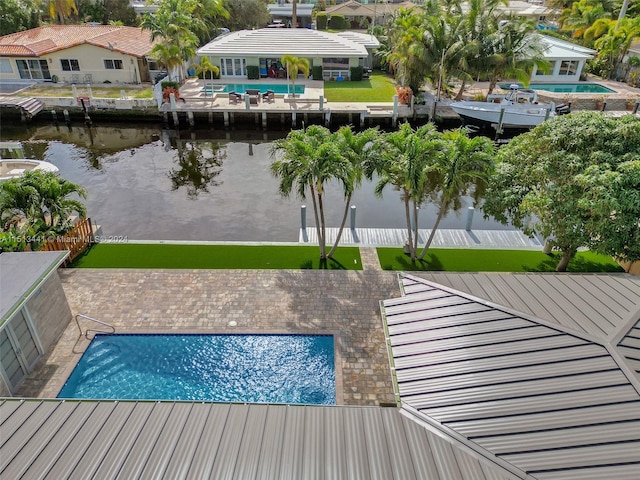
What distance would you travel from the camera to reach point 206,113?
1373 inches

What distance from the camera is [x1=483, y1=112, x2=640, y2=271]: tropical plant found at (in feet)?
43.2

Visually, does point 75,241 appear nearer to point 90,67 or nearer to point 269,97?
point 269,97

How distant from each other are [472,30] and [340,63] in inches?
503

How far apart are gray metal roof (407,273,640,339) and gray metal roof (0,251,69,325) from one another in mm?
10110

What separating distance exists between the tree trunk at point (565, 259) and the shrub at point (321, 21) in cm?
6364

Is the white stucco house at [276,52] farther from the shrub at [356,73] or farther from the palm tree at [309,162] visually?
the palm tree at [309,162]

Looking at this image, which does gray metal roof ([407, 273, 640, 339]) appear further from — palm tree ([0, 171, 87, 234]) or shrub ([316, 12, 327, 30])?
shrub ([316, 12, 327, 30])

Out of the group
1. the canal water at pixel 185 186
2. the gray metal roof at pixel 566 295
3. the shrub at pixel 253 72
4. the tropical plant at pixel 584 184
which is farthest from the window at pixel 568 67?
the gray metal roof at pixel 566 295

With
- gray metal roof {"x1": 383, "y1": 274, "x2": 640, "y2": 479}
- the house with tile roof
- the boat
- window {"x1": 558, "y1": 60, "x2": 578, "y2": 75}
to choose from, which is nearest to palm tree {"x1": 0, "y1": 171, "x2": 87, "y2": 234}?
the boat

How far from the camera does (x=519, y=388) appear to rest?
8539 mm

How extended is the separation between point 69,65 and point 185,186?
79.0 feet

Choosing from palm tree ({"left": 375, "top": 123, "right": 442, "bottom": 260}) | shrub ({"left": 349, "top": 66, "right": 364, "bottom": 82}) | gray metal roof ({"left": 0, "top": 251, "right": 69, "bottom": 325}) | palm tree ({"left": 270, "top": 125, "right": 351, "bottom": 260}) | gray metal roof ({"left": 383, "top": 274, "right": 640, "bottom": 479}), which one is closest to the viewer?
gray metal roof ({"left": 383, "top": 274, "right": 640, "bottom": 479})

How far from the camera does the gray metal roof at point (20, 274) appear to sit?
11.5 metres

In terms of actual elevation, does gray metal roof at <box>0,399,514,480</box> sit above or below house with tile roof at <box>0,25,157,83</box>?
below
